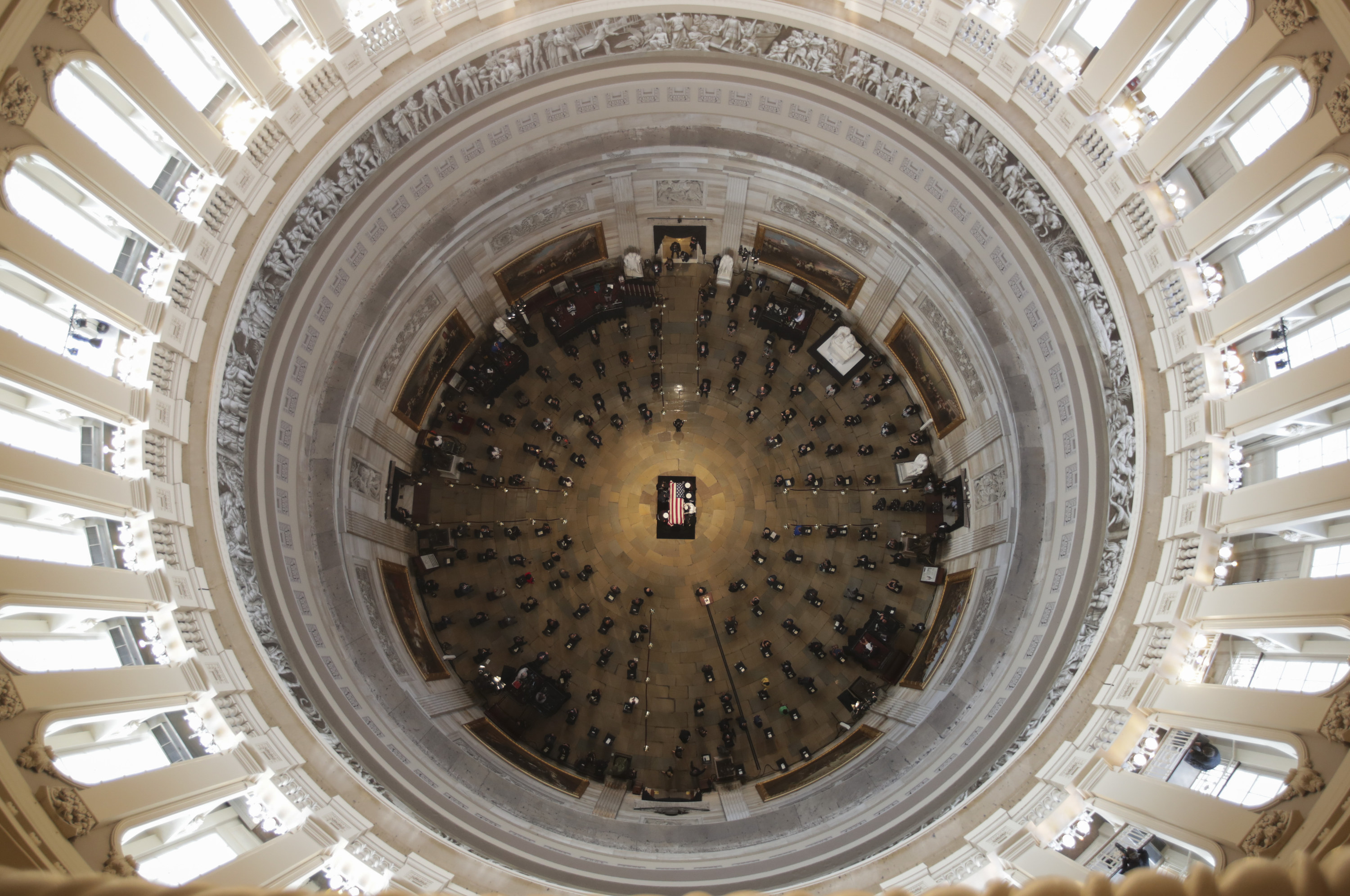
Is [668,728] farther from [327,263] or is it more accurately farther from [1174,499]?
[327,263]

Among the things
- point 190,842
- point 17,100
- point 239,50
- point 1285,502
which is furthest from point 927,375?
point 190,842

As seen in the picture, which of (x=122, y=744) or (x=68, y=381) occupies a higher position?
(x=68, y=381)

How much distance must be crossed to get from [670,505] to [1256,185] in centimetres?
1675

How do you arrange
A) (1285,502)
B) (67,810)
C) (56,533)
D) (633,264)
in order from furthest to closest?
(633,264) → (56,533) → (1285,502) → (67,810)

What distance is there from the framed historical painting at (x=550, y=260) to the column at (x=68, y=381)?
1125cm

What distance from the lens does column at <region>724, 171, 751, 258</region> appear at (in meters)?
21.1

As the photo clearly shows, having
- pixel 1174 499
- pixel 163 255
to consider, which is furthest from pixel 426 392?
pixel 1174 499

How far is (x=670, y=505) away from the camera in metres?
23.0

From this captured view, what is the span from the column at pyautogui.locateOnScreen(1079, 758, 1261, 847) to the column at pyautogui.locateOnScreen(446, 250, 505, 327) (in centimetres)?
2107

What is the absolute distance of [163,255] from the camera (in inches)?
551

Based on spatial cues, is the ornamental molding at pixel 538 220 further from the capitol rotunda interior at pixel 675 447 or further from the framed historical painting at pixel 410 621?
the framed historical painting at pixel 410 621

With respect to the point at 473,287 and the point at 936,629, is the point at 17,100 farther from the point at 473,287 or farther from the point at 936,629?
the point at 936,629

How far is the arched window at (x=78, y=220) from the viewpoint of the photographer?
1208 centimetres

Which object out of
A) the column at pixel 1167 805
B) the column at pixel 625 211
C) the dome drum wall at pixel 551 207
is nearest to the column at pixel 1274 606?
the dome drum wall at pixel 551 207
